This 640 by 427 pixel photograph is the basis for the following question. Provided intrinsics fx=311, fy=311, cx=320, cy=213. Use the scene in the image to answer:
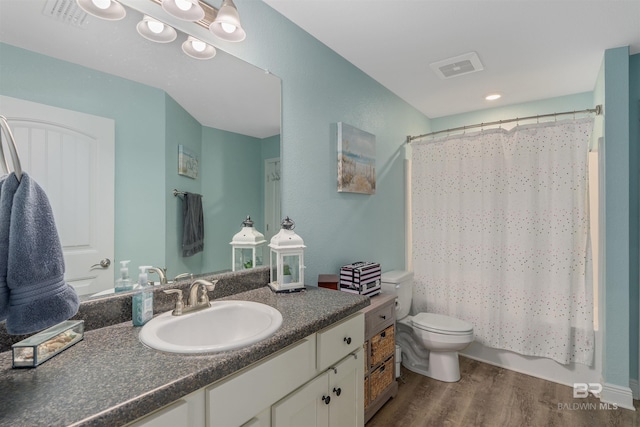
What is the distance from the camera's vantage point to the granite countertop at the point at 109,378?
0.63 m

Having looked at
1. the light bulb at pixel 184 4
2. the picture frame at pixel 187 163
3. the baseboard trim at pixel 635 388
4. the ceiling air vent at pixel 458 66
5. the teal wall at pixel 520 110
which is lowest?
the baseboard trim at pixel 635 388

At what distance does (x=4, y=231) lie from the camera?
697 mm

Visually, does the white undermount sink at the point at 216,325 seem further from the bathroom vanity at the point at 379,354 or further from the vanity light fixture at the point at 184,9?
the vanity light fixture at the point at 184,9

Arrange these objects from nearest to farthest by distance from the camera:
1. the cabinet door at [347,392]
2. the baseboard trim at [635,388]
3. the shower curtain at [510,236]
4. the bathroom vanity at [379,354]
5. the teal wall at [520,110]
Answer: the cabinet door at [347,392] → the bathroom vanity at [379,354] → the baseboard trim at [635,388] → the shower curtain at [510,236] → the teal wall at [520,110]

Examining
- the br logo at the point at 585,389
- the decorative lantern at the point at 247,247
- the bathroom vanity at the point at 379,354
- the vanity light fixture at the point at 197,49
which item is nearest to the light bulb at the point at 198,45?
the vanity light fixture at the point at 197,49

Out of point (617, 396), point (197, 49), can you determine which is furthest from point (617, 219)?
point (197, 49)

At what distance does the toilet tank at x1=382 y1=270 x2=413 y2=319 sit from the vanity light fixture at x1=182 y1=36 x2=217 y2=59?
6.44ft

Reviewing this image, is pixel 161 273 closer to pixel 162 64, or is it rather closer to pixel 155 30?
pixel 162 64

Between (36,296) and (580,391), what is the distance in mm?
3140

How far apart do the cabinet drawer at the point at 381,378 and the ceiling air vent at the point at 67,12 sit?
2157 millimetres

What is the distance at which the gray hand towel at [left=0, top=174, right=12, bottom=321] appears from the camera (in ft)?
2.19

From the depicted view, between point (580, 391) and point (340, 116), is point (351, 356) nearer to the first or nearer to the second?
point (340, 116)

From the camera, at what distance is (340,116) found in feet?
7.36

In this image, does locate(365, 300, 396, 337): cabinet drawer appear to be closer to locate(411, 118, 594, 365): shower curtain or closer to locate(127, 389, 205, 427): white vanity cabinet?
locate(411, 118, 594, 365): shower curtain
